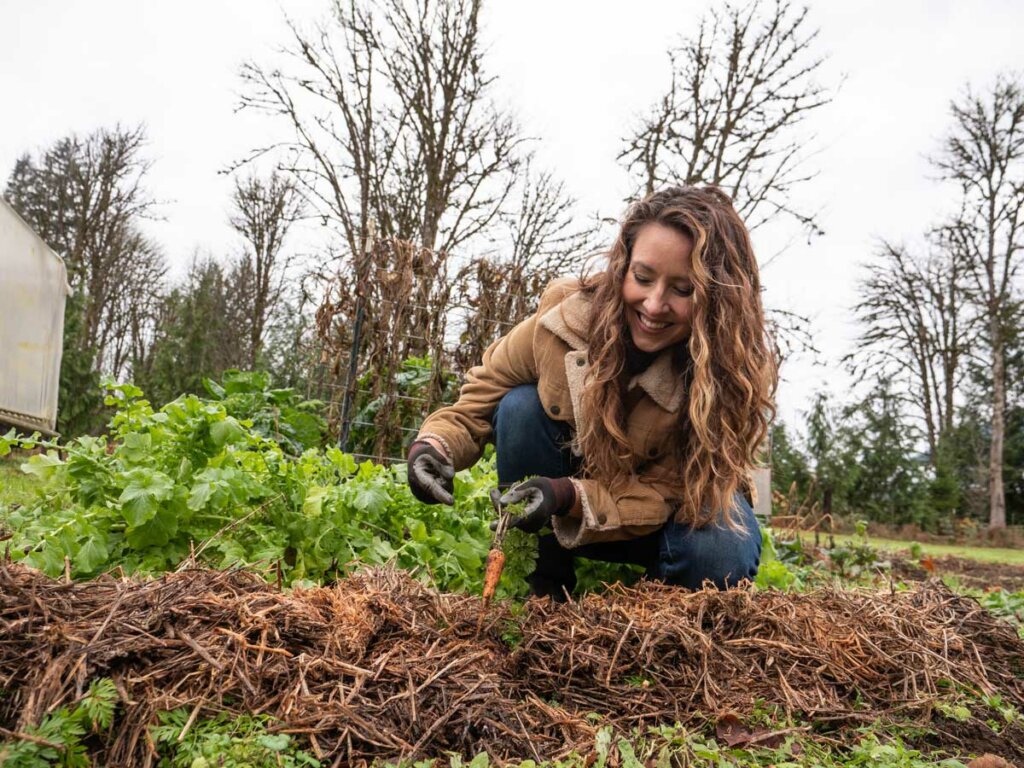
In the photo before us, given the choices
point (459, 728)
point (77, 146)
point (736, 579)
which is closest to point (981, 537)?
point (736, 579)

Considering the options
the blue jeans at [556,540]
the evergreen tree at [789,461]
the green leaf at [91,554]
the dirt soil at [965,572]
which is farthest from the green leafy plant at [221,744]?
the evergreen tree at [789,461]

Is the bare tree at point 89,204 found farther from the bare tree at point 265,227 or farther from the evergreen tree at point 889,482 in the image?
the evergreen tree at point 889,482

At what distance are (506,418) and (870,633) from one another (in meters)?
1.19

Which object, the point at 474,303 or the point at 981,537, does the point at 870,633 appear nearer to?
the point at 474,303

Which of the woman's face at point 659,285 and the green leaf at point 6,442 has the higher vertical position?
the woman's face at point 659,285

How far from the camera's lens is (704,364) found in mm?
2121

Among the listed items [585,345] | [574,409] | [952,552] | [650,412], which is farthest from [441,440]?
[952,552]

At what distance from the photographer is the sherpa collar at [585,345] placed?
2.29 meters

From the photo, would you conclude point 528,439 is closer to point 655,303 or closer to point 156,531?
point 655,303

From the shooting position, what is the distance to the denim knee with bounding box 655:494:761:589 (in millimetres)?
2205

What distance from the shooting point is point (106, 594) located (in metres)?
1.53

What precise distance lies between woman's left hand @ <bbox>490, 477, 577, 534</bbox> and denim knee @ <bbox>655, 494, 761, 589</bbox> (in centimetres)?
38

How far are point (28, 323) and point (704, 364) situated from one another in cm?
457

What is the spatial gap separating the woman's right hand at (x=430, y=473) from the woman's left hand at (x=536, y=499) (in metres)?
0.17
